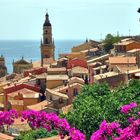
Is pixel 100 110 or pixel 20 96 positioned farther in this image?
pixel 20 96

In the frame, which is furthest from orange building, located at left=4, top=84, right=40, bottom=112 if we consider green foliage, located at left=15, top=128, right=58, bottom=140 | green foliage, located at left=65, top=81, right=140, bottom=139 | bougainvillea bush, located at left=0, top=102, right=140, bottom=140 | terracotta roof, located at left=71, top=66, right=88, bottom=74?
bougainvillea bush, located at left=0, top=102, right=140, bottom=140

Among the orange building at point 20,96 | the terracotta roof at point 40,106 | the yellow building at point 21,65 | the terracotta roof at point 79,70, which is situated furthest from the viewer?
the yellow building at point 21,65

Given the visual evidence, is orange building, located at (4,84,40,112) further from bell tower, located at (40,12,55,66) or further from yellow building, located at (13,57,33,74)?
bell tower, located at (40,12,55,66)

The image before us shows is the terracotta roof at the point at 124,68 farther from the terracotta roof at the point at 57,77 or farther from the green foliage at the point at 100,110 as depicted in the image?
the green foliage at the point at 100,110

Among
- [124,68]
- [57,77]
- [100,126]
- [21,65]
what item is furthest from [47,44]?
[100,126]

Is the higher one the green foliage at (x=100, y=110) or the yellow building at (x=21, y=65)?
the green foliage at (x=100, y=110)

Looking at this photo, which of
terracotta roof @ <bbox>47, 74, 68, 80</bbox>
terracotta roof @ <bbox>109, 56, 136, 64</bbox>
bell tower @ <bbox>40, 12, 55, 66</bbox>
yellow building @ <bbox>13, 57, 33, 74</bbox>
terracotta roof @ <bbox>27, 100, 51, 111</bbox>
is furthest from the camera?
bell tower @ <bbox>40, 12, 55, 66</bbox>

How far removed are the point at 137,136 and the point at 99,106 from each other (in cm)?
1539

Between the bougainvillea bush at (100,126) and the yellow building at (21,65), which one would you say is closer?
the bougainvillea bush at (100,126)

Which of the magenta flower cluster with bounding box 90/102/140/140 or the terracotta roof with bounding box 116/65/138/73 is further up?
the magenta flower cluster with bounding box 90/102/140/140

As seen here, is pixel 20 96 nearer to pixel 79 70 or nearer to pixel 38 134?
pixel 79 70

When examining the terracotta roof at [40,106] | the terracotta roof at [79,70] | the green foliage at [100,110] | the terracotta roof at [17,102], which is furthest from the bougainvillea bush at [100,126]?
the terracotta roof at [79,70]

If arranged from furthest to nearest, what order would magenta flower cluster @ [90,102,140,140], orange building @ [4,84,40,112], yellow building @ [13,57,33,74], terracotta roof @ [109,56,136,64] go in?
yellow building @ [13,57,33,74]
terracotta roof @ [109,56,136,64]
orange building @ [4,84,40,112]
magenta flower cluster @ [90,102,140,140]

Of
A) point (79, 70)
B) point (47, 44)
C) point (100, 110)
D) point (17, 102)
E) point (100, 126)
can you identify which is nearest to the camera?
point (100, 126)
